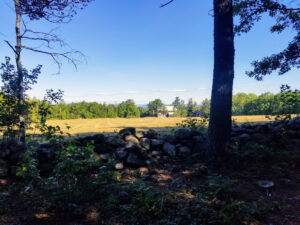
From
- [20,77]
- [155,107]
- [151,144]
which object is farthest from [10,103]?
[155,107]

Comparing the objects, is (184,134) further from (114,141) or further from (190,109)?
(190,109)

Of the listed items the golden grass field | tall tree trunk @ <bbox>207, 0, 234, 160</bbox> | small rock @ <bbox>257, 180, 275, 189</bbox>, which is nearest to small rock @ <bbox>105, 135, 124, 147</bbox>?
tall tree trunk @ <bbox>207, 0, 234, 160</bbox>

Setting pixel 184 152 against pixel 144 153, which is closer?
pixel 144 153

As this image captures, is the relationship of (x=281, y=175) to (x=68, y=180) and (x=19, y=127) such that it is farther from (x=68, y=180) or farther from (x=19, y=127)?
(x=19, y=127)

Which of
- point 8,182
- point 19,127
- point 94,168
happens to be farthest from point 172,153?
point 19,127

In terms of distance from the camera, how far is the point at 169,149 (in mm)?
4387

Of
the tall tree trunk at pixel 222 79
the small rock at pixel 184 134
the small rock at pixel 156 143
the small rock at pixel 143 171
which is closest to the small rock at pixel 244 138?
the tall tree trunk at pixel 222 79

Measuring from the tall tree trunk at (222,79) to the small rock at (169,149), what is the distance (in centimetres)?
93

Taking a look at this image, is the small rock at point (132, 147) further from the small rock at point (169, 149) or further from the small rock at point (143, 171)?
the small rock at point (169, 149)

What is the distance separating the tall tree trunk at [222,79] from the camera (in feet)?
12.1

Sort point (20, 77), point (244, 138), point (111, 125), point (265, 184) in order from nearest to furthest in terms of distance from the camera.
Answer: point (265, 184) < point (20, 77) < point (244, 138) < point (111, 125)

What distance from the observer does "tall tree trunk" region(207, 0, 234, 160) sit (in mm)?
3697

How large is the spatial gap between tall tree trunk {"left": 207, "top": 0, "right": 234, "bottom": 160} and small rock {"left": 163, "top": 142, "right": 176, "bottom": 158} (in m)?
0.93

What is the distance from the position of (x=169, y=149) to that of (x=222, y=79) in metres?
2.12
